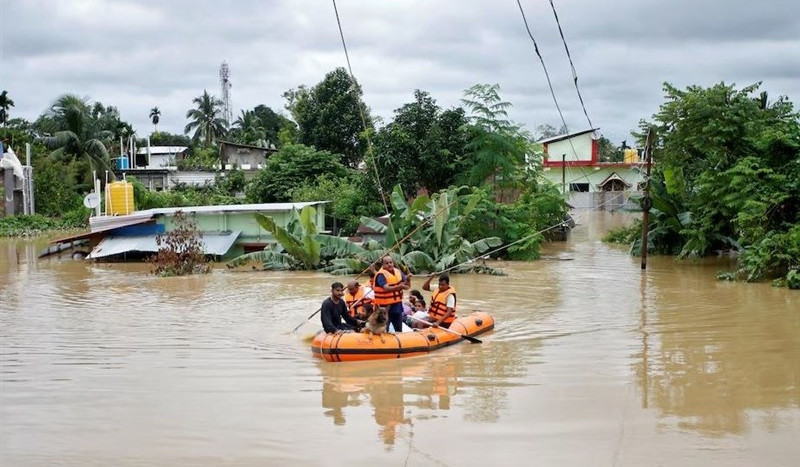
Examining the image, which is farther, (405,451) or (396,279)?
(396,279)

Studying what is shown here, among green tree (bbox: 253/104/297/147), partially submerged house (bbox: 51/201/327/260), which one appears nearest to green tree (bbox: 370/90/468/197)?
partially submerged house (bbox: 51/201/327/260)

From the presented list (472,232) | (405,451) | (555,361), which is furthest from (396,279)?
(472,232)

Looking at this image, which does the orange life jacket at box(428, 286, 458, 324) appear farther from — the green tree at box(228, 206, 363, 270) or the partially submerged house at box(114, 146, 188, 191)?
the partially submerged house at box(114, 146, 188, 191)

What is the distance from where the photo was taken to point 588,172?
55438mm

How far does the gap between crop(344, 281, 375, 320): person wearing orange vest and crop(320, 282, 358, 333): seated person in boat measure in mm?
522

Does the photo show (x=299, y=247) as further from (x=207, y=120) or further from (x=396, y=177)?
(x=207, y=120)

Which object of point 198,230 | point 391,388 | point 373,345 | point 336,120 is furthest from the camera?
point 336,120

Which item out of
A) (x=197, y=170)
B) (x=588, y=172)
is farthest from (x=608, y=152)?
(x=197, y=170)

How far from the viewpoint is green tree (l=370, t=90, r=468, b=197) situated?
104 ft

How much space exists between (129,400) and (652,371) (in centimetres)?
697

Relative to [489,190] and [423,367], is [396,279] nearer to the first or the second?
[423,367]

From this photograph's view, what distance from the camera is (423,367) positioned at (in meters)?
12.4

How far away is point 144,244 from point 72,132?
25.1m

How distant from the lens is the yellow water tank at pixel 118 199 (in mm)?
31547
